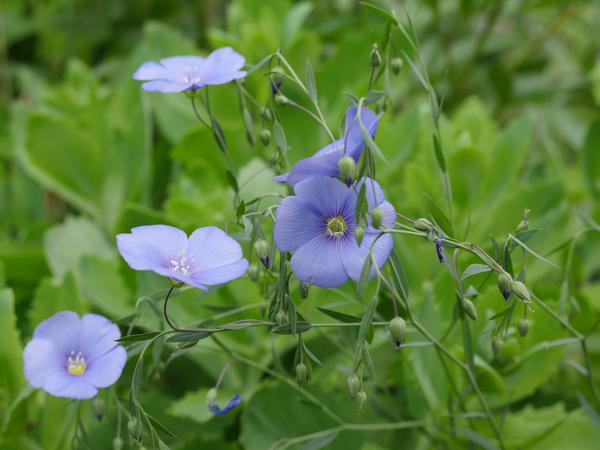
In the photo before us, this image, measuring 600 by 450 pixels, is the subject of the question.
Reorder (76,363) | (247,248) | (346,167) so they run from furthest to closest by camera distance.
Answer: (247,248) → (76,363) → (346,167)

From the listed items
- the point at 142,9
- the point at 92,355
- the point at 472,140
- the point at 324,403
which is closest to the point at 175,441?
the point at 324,403

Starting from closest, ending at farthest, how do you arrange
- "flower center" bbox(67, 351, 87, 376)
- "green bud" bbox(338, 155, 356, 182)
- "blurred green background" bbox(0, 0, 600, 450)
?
"green bud" bbox(338, 155, 356, 182), "flower center" bbox(67, 351, 87, 376), "blurred green background" bbox(0, 0, 600, 450)

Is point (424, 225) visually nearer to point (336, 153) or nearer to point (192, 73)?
point (336, 153)

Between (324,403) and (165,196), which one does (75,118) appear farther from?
(324,403)

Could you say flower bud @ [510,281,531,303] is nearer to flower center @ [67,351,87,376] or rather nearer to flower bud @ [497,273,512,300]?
flower bud @ [497,273,512,300]

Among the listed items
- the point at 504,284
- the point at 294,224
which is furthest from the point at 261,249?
the point at 504,284

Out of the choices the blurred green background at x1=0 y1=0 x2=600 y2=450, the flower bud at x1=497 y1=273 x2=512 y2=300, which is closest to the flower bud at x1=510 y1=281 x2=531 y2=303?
the flower bud at x1=497 y1=273 x2=512 y2=300
